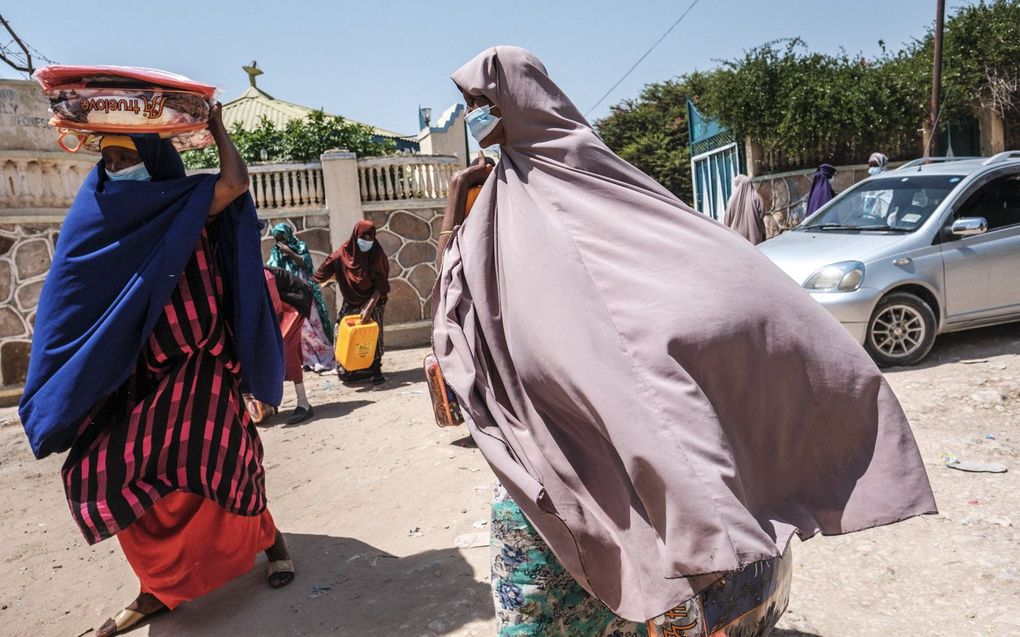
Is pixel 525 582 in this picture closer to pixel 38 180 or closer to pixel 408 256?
pixel 38 180

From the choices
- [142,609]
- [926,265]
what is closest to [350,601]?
[142,609]

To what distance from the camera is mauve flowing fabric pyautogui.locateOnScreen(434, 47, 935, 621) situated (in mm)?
1711

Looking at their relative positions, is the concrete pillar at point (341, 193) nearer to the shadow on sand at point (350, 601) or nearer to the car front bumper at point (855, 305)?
the car front bumper at point (855, 305)

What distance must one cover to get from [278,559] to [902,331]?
5200mm

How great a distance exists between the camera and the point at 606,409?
5.88 feet

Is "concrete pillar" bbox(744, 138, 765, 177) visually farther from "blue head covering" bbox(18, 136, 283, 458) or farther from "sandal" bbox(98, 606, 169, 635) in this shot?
"sandal" bbox(98, 606, 169, 635)

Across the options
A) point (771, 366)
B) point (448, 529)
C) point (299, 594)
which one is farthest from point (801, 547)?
point (299, 594)

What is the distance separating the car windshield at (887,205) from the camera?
264 inches

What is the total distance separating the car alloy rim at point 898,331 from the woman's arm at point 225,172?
16.9ft

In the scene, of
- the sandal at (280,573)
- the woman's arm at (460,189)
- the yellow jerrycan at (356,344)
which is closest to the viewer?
the sandal at (280,573)

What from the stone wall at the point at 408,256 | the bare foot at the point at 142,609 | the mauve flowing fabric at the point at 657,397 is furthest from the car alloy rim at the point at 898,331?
the stone wall at the point at 408,256

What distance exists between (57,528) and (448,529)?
2.51 m

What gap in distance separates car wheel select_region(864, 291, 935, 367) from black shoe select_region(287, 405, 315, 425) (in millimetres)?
4879

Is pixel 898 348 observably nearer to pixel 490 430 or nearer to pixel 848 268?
pixel 848 268
